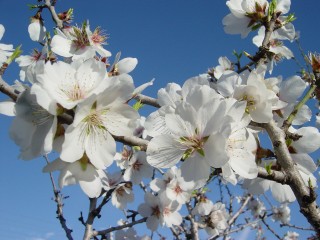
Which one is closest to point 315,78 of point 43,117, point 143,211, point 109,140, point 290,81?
point 290,81

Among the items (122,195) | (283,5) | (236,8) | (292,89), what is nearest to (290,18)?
(283,5)

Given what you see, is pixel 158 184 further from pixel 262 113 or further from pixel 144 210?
pixel 262 113

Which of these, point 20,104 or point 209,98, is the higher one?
point 20,104

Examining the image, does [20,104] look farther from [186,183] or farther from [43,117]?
[186,183]

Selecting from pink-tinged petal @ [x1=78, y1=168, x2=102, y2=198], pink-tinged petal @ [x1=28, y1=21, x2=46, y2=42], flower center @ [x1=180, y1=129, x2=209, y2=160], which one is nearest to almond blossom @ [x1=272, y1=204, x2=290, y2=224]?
pink-tinged petal @ [x1=28, y1=21, x2=46, y2=42]

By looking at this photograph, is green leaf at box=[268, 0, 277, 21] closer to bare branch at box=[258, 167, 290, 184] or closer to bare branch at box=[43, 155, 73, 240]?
bare branch at box=[258, 167, 290, 184]

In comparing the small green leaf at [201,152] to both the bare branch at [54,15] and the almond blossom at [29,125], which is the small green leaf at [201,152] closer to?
the almond blossom at [29,125]
